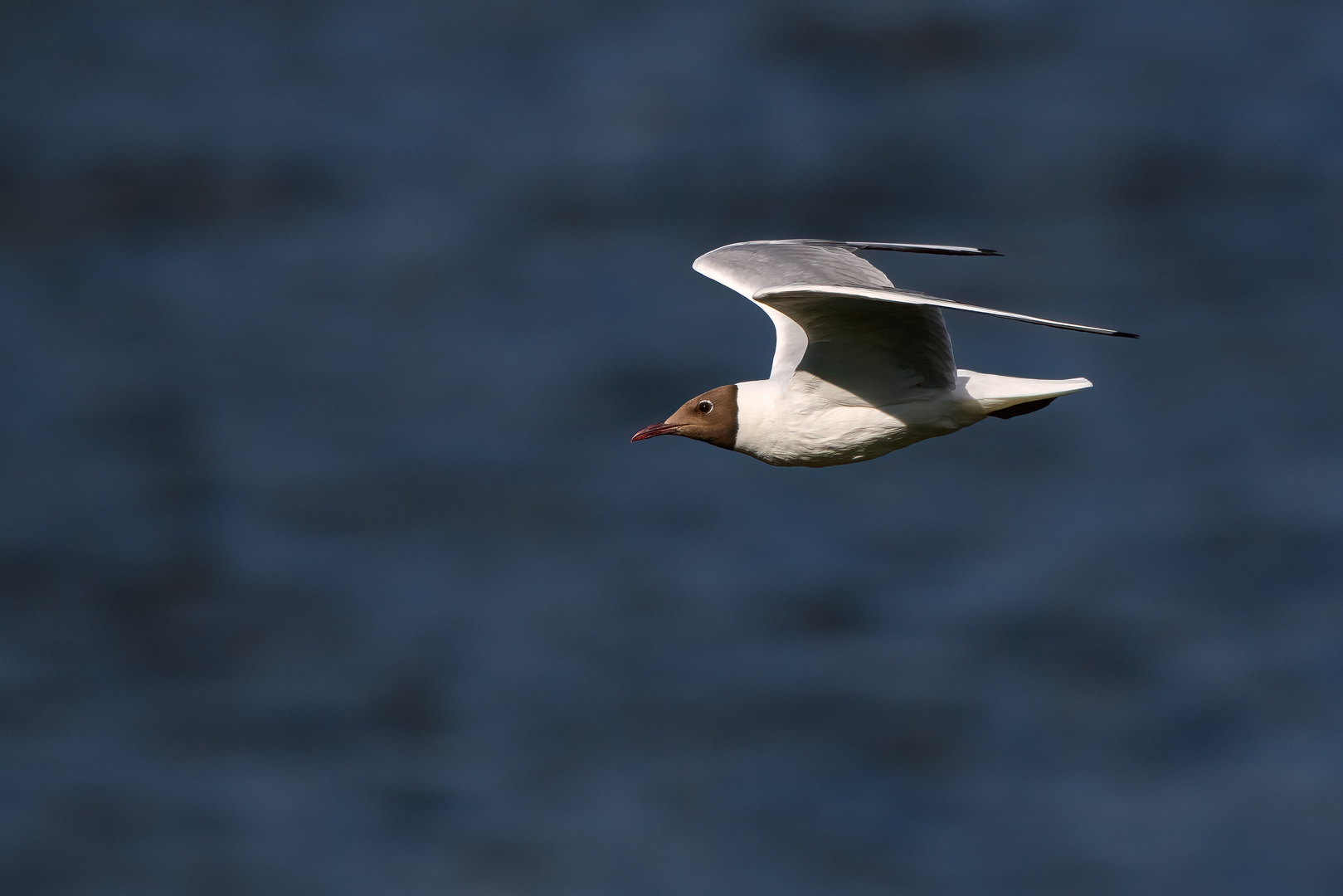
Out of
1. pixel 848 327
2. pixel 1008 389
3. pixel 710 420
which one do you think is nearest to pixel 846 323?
pixel 848 327

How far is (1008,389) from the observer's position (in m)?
9.65

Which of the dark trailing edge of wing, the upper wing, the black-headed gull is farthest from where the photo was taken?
the black-headed gull

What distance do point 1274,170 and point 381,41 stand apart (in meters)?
24.1

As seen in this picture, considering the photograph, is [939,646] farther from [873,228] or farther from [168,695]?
[168,695]

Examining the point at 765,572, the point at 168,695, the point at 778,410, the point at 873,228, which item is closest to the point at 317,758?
the point at 168,695

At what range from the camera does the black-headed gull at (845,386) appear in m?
9.35

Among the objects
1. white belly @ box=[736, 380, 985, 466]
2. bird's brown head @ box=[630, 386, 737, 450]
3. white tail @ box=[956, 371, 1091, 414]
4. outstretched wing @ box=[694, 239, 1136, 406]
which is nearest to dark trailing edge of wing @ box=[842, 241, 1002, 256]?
outstretched wing @ box=[694, 239, 1136, 406]

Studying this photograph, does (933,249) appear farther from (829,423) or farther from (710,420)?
(710,420)

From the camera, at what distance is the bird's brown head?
10023 millimetres

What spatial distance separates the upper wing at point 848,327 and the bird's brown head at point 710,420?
1.03ft

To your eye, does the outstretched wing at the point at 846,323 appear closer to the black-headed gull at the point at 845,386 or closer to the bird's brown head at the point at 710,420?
the black-headed gull at the point at 845,386

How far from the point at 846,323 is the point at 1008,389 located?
0.97m

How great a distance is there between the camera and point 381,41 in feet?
172

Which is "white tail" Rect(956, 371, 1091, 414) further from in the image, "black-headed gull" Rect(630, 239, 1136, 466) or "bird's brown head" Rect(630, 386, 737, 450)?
"bird's brown head" Rect(630, 386, 737, 450)
